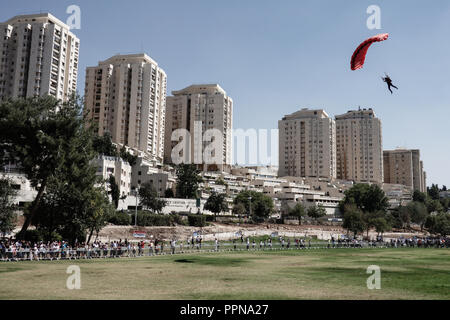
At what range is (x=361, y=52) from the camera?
917 inches

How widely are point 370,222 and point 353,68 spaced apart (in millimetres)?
69466

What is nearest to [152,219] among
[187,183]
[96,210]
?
[187,183]

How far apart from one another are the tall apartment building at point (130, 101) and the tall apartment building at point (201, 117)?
63.8 feet

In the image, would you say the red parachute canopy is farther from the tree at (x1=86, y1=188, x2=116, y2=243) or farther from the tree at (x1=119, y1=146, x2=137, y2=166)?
the tree at (x1=119, y1=146, x2=137, y2=166)

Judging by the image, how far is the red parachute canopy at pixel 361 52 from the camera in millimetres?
23047

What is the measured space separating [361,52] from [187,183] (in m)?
92.0

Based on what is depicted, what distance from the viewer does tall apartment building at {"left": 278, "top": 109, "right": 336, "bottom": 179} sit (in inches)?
7436

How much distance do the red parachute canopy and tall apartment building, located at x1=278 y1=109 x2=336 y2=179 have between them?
16898 cm

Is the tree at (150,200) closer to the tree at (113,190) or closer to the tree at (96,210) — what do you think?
the tree at (113,190)

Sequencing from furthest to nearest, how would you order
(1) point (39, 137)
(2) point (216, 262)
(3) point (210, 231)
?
(3) point (210, 231)
(1) point (39, 137)
(2) point (216, 262)

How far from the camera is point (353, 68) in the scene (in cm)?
2272

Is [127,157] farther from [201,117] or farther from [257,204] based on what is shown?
[201,117]
